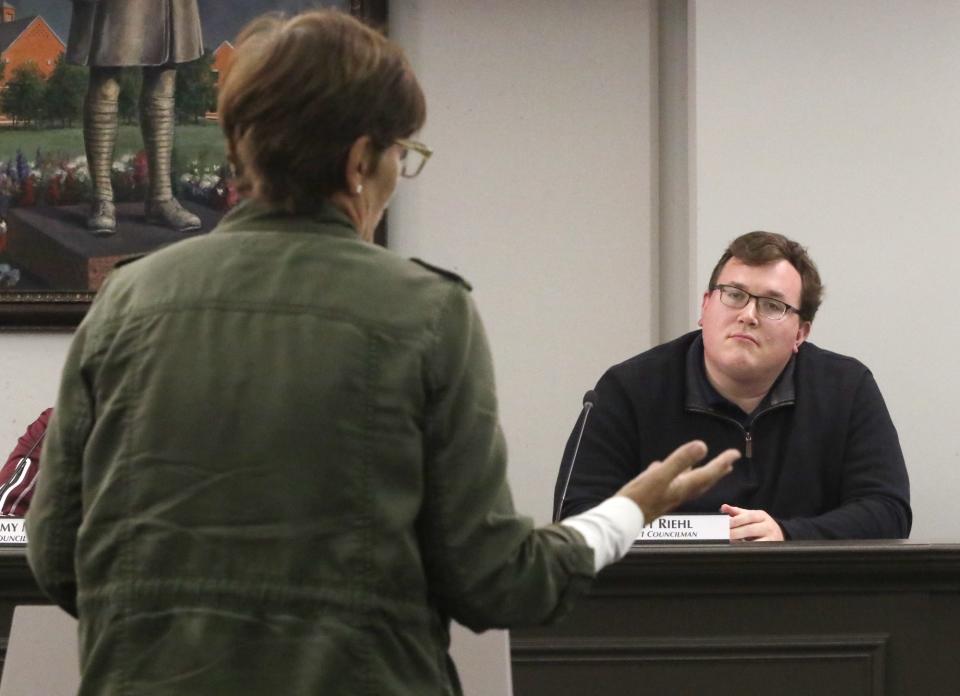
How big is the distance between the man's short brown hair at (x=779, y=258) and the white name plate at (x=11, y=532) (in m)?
1.55

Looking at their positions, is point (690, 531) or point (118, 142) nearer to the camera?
point (690, 531)

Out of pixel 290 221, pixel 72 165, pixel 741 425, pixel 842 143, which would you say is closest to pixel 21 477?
pixel 72 165

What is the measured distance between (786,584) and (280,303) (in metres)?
1.35

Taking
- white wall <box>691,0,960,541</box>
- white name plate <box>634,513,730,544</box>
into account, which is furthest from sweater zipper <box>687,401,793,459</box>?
white wall <box>691,0,960,541</box>

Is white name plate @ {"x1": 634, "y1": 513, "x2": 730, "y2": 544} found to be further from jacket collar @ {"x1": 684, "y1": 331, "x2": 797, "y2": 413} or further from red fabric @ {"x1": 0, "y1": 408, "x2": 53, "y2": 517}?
red fabric @ {"x1": 0, "y1": 408, "x2": 53, "y2": 517}

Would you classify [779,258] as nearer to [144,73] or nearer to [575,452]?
[575,452]

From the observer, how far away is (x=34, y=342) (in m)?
4.32

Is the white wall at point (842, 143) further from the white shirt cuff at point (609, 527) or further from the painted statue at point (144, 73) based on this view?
the white shirt cuff at point (609, 527)

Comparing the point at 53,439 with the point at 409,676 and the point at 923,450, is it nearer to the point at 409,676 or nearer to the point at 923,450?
the point at 409,676

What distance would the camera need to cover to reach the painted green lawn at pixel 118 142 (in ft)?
14.0

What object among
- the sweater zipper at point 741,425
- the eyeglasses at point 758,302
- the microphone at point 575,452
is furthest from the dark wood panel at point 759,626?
the eyeglasses at point 758,302

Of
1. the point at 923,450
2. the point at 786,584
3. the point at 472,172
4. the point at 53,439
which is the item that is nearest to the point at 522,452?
the point at 472,172

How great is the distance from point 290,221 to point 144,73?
3.15m

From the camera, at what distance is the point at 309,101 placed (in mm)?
1268
